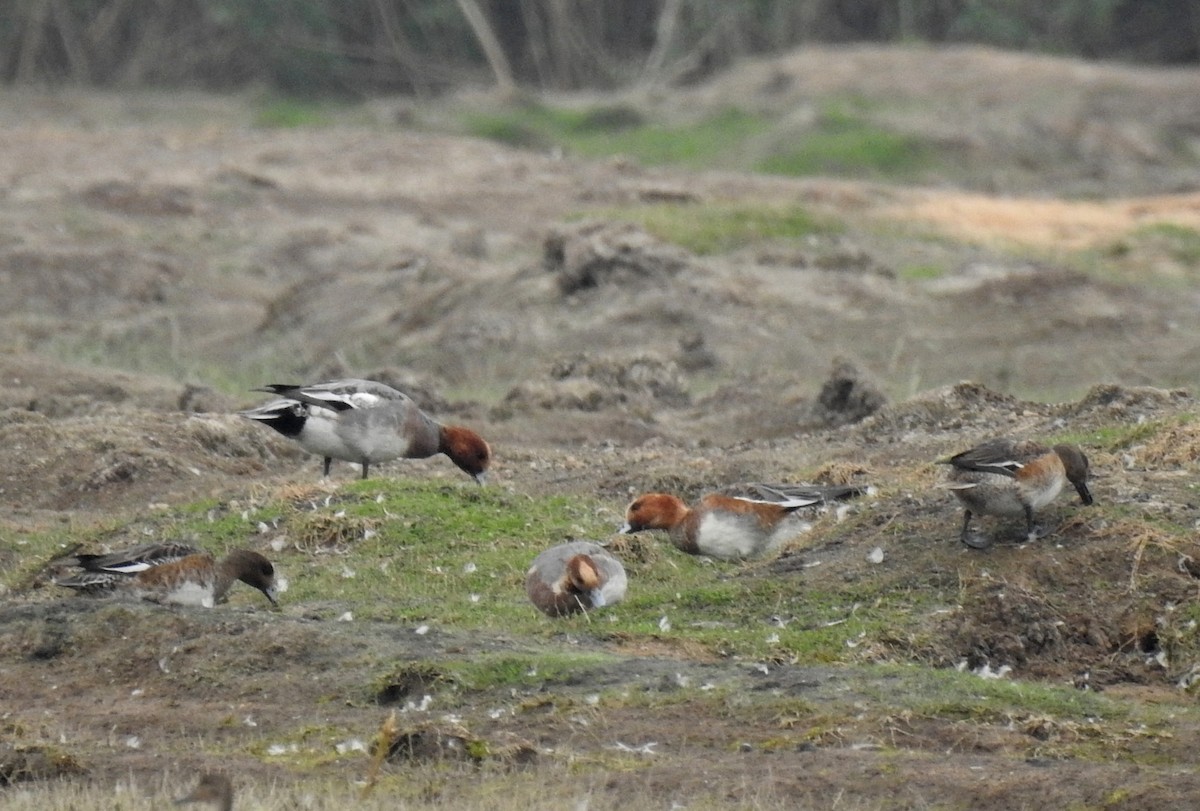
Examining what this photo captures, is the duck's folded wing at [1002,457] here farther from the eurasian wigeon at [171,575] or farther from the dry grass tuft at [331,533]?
the dry grass tuft at [331,533]

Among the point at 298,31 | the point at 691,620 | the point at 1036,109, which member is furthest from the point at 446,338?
the point at 298,31

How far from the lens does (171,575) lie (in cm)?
970

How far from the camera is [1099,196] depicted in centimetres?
3070

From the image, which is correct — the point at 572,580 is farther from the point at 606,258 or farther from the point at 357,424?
the point at 606,258

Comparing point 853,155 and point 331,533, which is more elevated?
point 331,533

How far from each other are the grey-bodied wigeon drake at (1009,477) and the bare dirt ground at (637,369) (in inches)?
11.3

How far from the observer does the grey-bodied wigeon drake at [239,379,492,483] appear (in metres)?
11.6

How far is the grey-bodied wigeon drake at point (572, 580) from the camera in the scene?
962 cm

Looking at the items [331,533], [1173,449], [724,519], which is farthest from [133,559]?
[1173,449]

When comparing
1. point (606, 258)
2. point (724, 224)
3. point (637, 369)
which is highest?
point (637, 369)

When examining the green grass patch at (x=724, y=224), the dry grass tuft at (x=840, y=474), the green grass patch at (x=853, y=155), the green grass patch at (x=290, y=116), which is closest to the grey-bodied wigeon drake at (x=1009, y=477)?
the dry grass tuft at (x=840, y=474)

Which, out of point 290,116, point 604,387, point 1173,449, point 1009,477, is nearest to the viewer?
point 1009,477

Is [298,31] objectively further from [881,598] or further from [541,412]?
[881,598]

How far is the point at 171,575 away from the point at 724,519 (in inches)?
98.9
